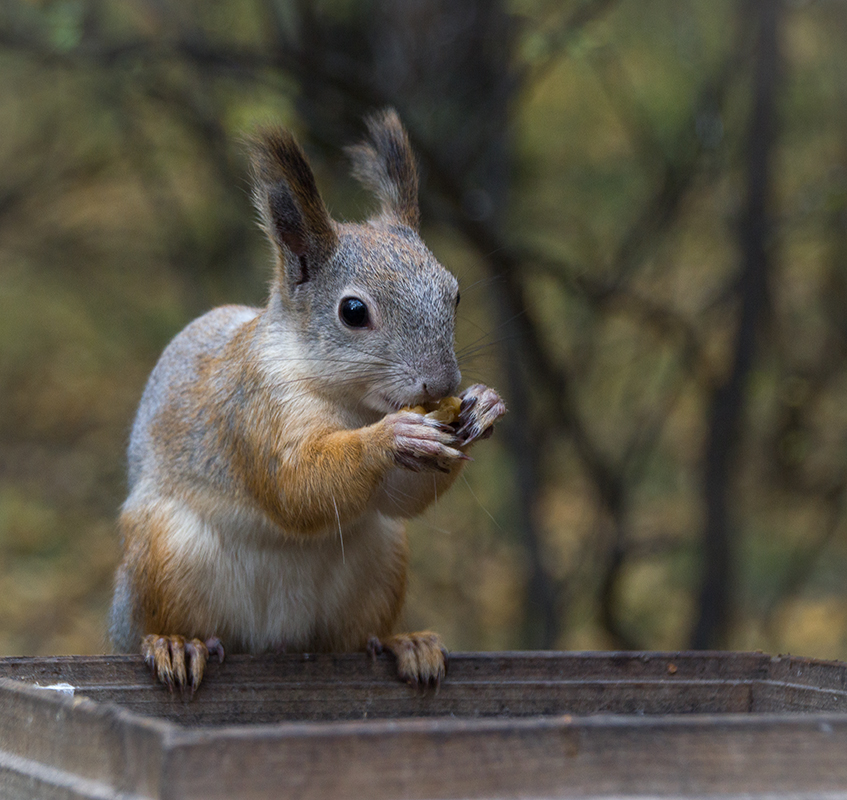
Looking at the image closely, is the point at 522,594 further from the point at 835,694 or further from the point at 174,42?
the point at 835,694

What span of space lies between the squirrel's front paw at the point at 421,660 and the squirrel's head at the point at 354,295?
1.64 feet

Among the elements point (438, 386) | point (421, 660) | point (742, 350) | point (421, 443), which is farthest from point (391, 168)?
point (742, 350)

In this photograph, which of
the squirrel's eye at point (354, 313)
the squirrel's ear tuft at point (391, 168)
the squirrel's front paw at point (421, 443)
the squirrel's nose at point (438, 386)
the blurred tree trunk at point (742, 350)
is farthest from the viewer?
the blurred tree trunk at point (742, 350)

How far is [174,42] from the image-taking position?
4.04 m

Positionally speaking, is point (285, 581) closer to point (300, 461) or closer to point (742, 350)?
point (300, 461)

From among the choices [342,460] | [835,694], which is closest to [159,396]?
[342,460]

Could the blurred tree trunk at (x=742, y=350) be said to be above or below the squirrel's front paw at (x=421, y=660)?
above

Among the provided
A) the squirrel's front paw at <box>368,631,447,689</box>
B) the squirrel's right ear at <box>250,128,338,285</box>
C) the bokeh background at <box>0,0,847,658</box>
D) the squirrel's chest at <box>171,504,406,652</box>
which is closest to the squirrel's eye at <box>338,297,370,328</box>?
the squirrel's right ear at <box>250,128,338,285</box>

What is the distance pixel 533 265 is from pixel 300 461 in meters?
2.25

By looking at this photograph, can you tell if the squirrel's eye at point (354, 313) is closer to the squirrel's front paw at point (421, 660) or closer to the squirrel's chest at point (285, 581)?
the squirrel's chest at point (285, 581)

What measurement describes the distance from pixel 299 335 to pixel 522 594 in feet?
10.3

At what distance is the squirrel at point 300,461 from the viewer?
7.47 feet

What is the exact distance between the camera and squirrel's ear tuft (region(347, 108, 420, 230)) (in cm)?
274

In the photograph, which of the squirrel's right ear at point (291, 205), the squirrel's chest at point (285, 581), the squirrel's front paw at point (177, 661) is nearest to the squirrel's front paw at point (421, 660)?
the squirrel's chest at point (285, 581)
